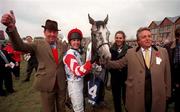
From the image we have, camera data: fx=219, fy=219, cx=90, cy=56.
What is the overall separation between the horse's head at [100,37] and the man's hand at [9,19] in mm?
1557

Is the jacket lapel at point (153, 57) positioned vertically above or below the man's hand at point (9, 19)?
below

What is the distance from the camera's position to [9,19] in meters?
2.84

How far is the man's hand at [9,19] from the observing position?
9.16 feet

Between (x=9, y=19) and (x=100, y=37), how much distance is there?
1747 millimetres

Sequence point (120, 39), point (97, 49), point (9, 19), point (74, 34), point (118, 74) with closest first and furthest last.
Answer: point (9, 19), point (74, 34), point (97, 49), point (118, 74), point (120, 39)

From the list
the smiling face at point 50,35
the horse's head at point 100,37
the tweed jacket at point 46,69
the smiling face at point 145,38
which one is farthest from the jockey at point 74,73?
the smiling face at point 145,38

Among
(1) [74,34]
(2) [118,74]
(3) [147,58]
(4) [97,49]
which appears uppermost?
(1) [74,34]

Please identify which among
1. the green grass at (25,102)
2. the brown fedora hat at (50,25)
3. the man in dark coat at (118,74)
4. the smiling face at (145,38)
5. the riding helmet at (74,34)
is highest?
the brown fedora hat at (50,25)

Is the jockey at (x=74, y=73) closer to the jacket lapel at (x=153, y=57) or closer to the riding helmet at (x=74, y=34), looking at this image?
the riding helmet at (x=74, y=34)

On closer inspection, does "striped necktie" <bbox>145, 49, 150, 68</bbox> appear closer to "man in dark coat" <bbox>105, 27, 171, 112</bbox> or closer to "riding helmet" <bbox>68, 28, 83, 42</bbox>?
"man in dark coat" <bbox>105, 27, 171, 112</bbox>

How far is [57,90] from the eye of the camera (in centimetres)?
368

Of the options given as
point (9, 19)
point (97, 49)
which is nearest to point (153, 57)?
point (97, 49)

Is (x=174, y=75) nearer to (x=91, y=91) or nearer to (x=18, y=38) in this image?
(x=91, y=91)

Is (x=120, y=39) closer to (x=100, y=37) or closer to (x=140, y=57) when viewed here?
(x=100, y=37)
